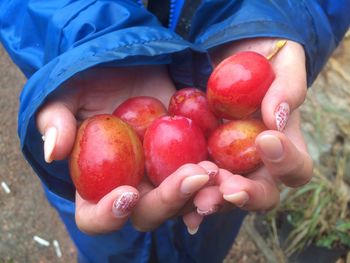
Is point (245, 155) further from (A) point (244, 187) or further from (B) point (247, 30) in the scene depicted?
(B) point (247, 30)

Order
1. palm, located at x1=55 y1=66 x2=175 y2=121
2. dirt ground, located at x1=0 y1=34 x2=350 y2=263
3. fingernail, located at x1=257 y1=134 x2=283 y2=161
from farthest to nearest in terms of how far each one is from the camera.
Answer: dirt ground, located at x1=0 y1=34 x2=350 y2=263, palm, located at x1=55 y1=66 x2=175 y2=121, fingernail, located at x1=257 y1=134 x2=283 y2=161

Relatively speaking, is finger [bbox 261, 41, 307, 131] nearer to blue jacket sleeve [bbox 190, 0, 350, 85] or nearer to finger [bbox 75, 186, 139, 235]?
blue jacket sleeve [bbox 190, 0, 350, 85]

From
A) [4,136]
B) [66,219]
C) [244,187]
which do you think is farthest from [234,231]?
[4,136]

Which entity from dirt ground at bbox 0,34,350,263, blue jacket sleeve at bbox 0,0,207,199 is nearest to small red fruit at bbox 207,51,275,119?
blue jacket sleeve at bbox 0,0,207,199

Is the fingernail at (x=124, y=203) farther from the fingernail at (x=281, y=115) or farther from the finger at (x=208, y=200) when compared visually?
the fingernail at (x=281, y=115)

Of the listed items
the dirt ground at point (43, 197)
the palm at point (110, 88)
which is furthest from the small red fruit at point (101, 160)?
the dirt ground at point (43, 197)

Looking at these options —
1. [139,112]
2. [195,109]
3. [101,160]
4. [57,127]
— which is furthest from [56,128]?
[195,109]

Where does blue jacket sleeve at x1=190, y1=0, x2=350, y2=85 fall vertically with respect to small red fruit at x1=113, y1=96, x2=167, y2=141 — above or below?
above
